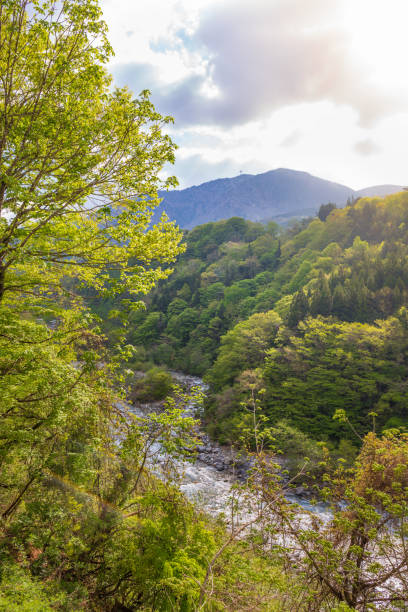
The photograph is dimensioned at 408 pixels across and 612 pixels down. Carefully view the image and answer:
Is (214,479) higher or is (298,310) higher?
(298,310)

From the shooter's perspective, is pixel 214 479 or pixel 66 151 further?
pixel 214 479

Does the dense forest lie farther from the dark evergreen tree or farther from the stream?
the stream

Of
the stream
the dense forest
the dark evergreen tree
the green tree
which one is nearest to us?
the green tree

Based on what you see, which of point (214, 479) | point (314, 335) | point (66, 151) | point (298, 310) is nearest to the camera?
point (66, 151)

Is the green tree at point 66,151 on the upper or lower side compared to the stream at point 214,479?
upper

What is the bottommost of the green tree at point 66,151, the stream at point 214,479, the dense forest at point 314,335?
the stream at point 214,479

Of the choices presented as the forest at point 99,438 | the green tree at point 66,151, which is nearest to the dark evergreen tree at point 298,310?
the forest at point 99,438

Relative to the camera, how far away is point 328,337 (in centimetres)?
2594

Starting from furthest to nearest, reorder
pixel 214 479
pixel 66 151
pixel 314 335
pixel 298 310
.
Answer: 1. pixel 298 310
2. pixel 314 335
3. pixel 214 479
4. pixel 66 151

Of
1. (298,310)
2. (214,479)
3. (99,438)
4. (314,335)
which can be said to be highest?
(99,438)

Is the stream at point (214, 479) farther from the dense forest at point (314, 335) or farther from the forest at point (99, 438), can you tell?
the forest at point (99, 438)

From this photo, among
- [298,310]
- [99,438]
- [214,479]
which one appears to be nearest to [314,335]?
[298,310]

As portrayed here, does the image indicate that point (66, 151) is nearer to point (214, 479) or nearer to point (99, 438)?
point (99, 438)

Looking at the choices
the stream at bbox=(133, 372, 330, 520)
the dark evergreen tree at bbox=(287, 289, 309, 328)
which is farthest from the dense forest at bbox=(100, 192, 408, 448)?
the stream at bbox=(133, 372, 330, 520)
